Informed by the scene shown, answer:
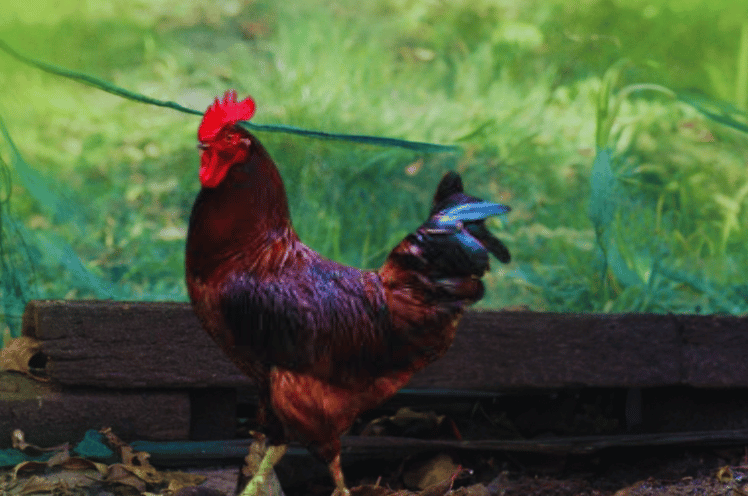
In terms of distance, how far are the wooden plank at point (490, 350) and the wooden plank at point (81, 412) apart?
6 centimetres

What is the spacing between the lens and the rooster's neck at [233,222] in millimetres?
2285

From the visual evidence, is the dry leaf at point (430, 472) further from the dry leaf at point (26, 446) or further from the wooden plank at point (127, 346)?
the dry leaf at point (26, 446)

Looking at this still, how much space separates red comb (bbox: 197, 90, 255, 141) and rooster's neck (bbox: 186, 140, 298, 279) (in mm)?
90

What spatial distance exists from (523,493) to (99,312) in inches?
59.0

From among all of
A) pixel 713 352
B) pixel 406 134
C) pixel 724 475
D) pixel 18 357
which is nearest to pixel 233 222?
pixel 18 357

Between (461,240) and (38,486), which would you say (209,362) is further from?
(461,240)

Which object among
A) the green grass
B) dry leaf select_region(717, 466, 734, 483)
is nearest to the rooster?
dry leaf select_region(717, 466, 734, 483)

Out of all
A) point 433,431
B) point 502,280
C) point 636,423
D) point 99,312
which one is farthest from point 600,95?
point 99,312

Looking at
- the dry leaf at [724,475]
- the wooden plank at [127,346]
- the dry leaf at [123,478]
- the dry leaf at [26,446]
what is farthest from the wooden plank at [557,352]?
the dry leaf at [26,446]

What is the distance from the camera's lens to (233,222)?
2293 mm

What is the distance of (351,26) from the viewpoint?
19.7ft

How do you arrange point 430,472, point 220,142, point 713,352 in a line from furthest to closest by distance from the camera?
point 713,352
point 430,472
point 220,142

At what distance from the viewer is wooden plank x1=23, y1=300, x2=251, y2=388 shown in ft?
9.46

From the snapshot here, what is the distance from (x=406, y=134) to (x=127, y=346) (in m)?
2.27
